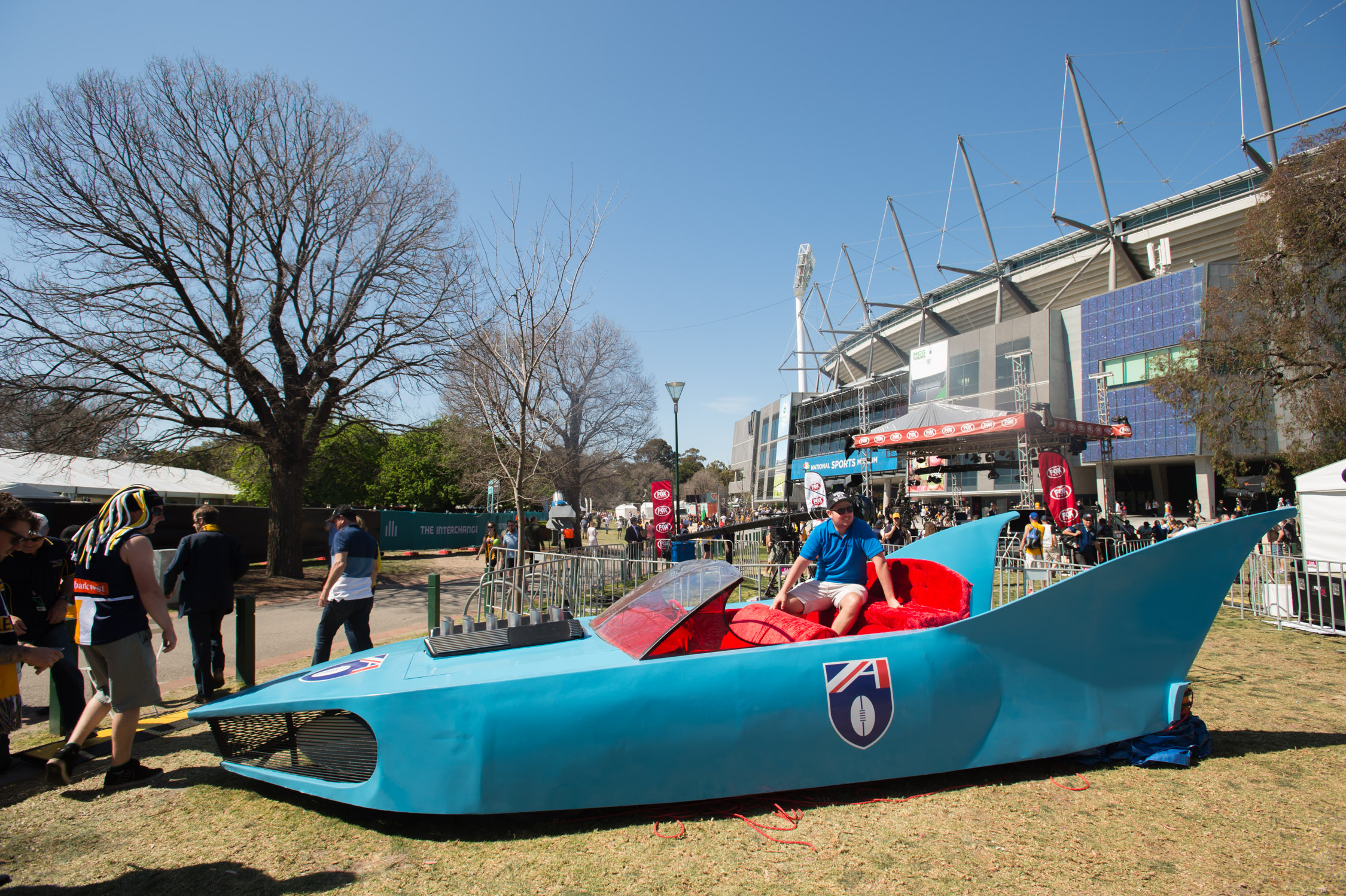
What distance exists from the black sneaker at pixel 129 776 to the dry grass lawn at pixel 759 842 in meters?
0.08

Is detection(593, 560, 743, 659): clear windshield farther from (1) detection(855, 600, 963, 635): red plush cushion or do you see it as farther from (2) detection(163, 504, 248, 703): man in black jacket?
(2) detection(163, 504, 248, 703): man in black jacket

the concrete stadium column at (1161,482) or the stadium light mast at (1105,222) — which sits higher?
the stadium light mast at (1105,222)

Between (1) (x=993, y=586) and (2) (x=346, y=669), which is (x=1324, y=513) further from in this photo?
(2) (x=346, y=669)

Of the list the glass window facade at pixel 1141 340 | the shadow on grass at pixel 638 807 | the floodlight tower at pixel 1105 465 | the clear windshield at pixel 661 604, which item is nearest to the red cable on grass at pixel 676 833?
the shadow on grass at pixel 638 807

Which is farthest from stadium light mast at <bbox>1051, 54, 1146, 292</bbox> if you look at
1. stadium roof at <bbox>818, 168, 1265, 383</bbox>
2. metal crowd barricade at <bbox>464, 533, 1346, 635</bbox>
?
metal crowd barricade at <bbox>464, 533, 1346, 635</bbox>

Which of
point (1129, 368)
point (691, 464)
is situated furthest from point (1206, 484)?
point (691, 464)

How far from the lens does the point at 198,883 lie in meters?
2.59

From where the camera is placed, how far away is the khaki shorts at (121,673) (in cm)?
351

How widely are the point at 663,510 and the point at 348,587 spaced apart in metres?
11.1

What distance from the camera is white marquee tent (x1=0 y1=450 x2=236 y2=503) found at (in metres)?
13.3

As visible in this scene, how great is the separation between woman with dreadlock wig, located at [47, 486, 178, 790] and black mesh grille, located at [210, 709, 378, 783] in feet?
1.96

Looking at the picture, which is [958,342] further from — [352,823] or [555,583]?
[352,823]

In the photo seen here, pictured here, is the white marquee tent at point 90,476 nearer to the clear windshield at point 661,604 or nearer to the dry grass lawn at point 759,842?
the dry grass lawn at point 759,842

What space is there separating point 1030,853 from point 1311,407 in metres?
16.3
